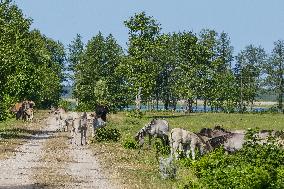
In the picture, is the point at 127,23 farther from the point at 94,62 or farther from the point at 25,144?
the point at 25,144

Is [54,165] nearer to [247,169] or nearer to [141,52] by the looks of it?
[247,169]

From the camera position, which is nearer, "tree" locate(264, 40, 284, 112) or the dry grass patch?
the dry grass patch

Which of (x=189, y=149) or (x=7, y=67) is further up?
(x=7, y=67)

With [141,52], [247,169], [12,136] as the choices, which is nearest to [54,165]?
[247,169]

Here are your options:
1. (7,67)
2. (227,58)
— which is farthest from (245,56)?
(7,67)

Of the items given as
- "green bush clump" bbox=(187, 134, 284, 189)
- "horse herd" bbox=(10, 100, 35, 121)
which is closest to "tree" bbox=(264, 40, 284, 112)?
"horse herd" bbox=(10, 100, 35, 121)

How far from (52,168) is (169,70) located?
5247 inches

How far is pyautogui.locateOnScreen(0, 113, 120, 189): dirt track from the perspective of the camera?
22891 millimetres

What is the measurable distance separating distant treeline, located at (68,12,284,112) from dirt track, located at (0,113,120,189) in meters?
56.8

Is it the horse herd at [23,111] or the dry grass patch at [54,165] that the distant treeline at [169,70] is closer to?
the horse herd at [23,111]

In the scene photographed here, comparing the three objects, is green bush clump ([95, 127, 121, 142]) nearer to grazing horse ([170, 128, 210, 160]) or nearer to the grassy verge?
the grassy verge

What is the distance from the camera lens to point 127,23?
94.8 m

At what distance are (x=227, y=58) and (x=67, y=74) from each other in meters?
43.9

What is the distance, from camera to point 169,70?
6280 inches
